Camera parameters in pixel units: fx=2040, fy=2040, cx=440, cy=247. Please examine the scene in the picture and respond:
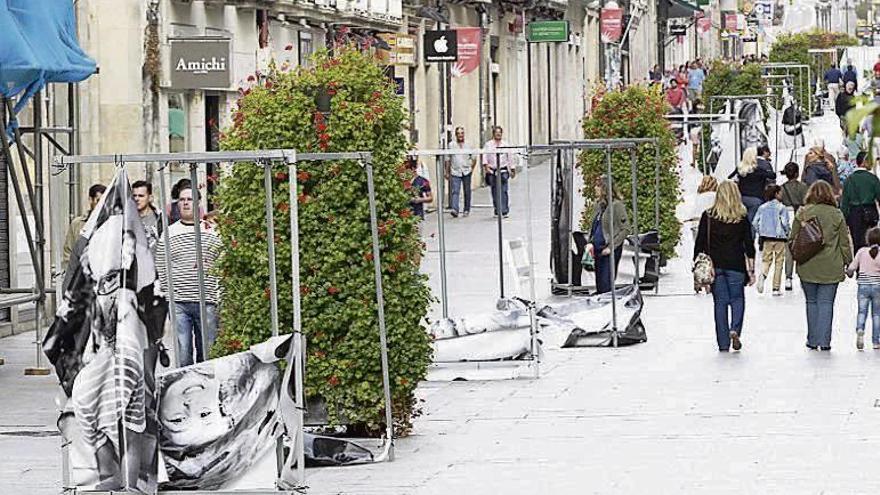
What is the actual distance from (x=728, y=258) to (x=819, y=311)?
3.01 ft

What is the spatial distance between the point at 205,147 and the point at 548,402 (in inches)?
538

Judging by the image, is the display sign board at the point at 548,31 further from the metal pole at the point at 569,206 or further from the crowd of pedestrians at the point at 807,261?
the crowd of pedestrians at the point at 807,261

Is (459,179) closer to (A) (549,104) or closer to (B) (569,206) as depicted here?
(B) (569,206)

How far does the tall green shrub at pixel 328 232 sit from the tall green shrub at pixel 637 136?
12.7m

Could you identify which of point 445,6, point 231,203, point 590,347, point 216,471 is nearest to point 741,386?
point 590,347

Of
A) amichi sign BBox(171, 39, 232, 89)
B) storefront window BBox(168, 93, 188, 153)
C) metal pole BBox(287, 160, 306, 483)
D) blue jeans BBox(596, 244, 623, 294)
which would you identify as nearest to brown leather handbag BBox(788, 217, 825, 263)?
blue jeans BBox(596, 244, 623, 294)

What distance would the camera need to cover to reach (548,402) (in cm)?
1511

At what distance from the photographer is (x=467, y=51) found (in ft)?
133

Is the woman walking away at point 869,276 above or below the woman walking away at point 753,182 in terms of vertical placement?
below

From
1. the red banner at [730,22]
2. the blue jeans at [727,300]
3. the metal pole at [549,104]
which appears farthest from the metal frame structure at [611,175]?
the red banner at [730,22]

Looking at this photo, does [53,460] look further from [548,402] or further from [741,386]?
[741,386]

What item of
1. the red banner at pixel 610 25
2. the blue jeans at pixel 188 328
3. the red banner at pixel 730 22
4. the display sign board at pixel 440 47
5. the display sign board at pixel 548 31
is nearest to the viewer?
the blue jeans at pixel 188 328

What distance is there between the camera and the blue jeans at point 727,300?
1806 cm

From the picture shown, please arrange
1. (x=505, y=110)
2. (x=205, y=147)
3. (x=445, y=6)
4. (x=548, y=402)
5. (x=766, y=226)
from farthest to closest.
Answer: (x=505, y=110)
(x=445, y=6)
(x=205, y=147)
(x=766, y=226)
(x=548, y=402)
